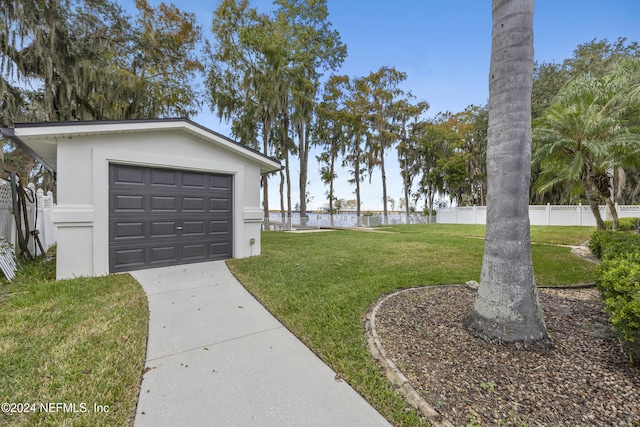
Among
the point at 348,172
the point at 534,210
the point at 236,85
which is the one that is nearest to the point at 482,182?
the point at 534,210

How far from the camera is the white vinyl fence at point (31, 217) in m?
5.61

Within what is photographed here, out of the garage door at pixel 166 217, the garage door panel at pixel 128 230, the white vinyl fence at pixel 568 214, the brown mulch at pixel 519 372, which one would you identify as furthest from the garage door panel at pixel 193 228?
the white vinyl fence at pixel 568 214

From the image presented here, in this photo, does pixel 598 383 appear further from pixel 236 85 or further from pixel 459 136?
pixel 459 136

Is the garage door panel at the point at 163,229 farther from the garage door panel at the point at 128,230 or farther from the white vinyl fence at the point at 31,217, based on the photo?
the white vinyl fence at the point at 31,217

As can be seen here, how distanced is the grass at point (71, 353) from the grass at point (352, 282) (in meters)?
1.58

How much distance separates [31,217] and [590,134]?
15296 millimetres

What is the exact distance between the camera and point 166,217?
589 cm

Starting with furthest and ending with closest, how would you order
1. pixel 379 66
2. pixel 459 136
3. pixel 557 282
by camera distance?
pixel 459 136 < pixel 379 66 < pixel 557 282

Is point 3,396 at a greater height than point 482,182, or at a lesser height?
lesser

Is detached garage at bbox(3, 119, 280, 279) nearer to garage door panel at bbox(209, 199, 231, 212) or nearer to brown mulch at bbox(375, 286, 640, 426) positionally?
garage door panel at bbox(209, 199, 231, 212)

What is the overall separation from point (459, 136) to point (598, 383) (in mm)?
26744

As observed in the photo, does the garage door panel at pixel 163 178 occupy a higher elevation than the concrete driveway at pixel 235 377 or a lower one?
higher

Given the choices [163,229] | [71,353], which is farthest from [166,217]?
[71,353]

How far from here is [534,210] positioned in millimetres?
19703
